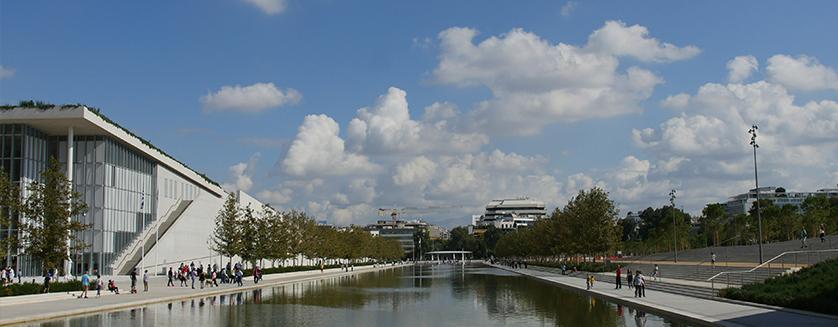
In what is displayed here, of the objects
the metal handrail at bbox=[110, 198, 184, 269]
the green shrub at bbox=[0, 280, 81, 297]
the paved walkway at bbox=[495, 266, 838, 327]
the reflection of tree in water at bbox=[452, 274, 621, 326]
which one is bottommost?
the reflection of tree in water at bbox=[452, 274, 621, 326]

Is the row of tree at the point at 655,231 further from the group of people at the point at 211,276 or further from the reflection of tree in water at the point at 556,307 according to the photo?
the group of people at the point at 211,276

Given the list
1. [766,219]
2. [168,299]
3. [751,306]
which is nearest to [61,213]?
[168,299]

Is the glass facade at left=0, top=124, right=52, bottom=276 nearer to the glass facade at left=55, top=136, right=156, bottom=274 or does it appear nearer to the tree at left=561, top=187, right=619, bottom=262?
the glass facade at left=55, top=136, right=156, bottom=274

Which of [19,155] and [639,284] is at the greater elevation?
[19,155]

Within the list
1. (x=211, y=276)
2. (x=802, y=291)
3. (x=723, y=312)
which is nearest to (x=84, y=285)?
(x=211, y=276)

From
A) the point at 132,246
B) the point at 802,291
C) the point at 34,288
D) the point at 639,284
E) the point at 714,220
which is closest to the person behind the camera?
the point at 802,291

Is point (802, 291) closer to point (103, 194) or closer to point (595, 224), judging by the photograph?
point (595, 224)

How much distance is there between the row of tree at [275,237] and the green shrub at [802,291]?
137 ft

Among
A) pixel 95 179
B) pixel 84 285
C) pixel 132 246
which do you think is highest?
Result: pixel 95 179

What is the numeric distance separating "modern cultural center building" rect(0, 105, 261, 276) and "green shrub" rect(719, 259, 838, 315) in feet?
147

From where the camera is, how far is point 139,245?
70.7 m

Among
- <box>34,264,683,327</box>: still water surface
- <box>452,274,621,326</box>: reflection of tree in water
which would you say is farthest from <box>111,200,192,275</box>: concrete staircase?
<box>452,274,621,326</box>: reflection of tree in water

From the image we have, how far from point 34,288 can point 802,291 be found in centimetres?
3237

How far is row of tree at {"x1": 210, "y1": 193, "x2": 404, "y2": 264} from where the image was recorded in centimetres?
6259
